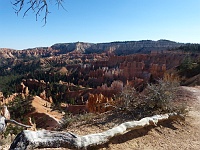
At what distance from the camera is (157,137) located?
20.0ft

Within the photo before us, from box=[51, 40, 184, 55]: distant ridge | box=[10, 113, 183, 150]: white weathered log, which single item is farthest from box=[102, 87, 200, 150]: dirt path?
box=[51, 40, 184, 55]: distant ridge

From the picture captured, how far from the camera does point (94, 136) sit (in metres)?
4.82

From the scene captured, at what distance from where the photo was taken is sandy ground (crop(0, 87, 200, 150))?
5.43 metres

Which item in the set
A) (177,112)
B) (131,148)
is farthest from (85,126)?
(177,112)

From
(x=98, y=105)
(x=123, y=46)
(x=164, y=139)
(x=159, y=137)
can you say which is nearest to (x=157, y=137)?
(x=159, y=137)

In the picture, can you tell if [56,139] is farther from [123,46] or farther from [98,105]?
[123,46]

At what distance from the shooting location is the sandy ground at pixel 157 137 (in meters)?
5.43

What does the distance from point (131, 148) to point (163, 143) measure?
0.98 meters

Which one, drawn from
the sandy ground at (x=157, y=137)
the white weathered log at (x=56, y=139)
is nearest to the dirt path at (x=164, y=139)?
the sandy ground at (x=157, y=137)

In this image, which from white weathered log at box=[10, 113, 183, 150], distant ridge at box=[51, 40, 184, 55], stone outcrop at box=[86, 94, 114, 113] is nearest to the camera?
white weathered log at box=[10, 113, 183, 150]

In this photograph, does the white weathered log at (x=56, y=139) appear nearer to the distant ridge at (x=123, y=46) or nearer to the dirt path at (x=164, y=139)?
the dirt path at (x=164, y=139)

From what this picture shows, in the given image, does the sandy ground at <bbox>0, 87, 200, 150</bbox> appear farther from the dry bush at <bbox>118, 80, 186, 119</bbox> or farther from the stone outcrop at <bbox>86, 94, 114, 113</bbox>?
the stone outcrop at <bbox>86, 94, 114, 113</bbox>

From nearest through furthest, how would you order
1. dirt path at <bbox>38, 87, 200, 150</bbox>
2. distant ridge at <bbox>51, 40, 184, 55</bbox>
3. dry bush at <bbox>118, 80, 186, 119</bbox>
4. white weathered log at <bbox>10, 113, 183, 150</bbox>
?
white weathered log at <bbox>10, 113, 183, 150</bbox>
dirt path at <bbox>38, 87, 200, 150</bbox>
dry bush at <bbox>118, 80, 186, 119</bbox>
distant ridge at <bbox>51, 40, 184, 55</bbox>

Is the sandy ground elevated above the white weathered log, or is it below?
below
